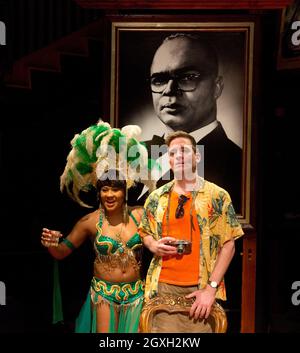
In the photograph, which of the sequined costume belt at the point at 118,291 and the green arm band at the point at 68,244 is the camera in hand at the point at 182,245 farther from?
the green arm band at the point at 68,244

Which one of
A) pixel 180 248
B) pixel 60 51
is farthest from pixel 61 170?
pixel 180 248

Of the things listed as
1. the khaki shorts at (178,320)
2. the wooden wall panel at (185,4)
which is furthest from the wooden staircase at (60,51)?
the khaki shorts at (178,320)

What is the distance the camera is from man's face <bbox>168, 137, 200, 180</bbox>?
3.60m

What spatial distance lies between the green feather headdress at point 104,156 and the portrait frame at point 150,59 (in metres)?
0.32

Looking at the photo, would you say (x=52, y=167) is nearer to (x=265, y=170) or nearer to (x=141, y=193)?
(x=141, y=193)

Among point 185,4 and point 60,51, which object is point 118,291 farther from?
point 185,4

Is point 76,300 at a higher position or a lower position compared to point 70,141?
lower

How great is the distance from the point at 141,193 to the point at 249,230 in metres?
0.74

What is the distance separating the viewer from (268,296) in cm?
422

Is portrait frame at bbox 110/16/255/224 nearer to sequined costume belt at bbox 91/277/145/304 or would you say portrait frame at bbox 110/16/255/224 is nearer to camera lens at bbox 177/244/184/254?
camera lens at bbox 177/244/184/254

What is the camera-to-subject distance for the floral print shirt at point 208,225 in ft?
11.7

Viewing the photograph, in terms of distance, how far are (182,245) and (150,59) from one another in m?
1.28

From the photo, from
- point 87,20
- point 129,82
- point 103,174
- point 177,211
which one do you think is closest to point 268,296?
point 177,211
